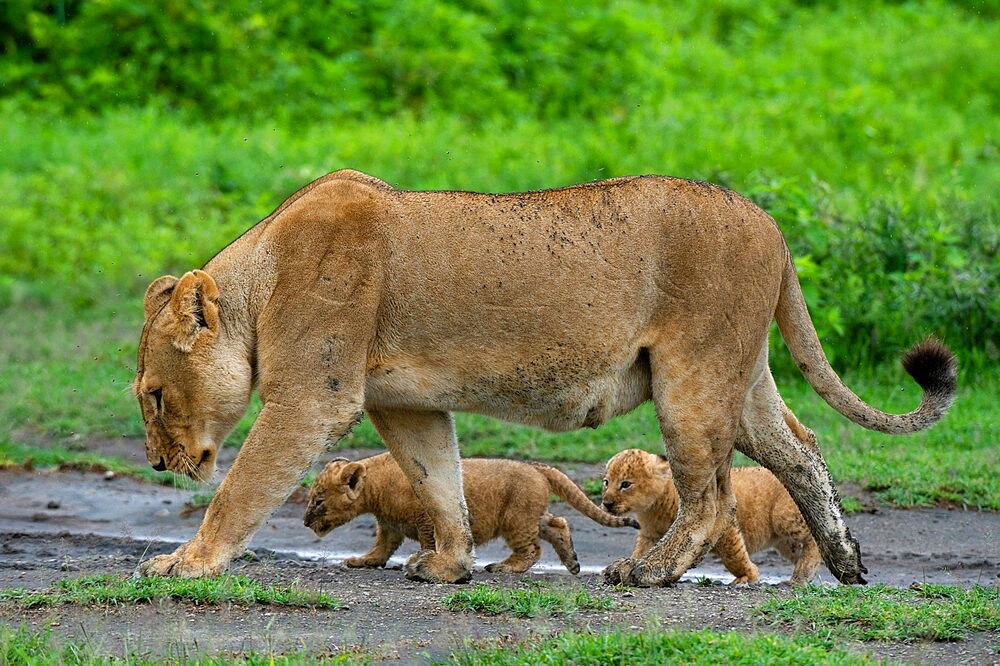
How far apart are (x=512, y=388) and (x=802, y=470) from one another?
1409 millimetres

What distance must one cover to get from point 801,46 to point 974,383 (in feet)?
28.1

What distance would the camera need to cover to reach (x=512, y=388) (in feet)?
18.7

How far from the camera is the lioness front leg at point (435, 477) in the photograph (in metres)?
6.05

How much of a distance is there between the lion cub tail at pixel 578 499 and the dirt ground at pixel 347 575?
0.82ft

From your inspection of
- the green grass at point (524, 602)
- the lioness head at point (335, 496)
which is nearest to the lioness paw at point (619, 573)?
the green grass at point (524, 602)

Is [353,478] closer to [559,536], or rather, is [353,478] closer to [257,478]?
[559,536]

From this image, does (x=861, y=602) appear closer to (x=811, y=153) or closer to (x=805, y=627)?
(x=805, y=627)

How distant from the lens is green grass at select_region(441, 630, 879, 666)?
4371 millimetres

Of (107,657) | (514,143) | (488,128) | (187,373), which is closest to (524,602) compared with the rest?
(107,657)

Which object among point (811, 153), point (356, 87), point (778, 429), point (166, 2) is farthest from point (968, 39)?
point (778, 429)

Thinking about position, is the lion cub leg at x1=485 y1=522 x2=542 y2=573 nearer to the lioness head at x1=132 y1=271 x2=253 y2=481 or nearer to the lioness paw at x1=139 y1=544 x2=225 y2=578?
the lioness head at x1=132 y1=271 x2=253 y2=481

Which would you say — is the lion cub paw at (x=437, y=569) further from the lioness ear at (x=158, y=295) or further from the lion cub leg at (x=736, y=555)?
the lioness ear at (x=158, y=295)

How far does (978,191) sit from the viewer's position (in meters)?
12.8

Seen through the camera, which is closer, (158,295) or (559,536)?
(158,295)
